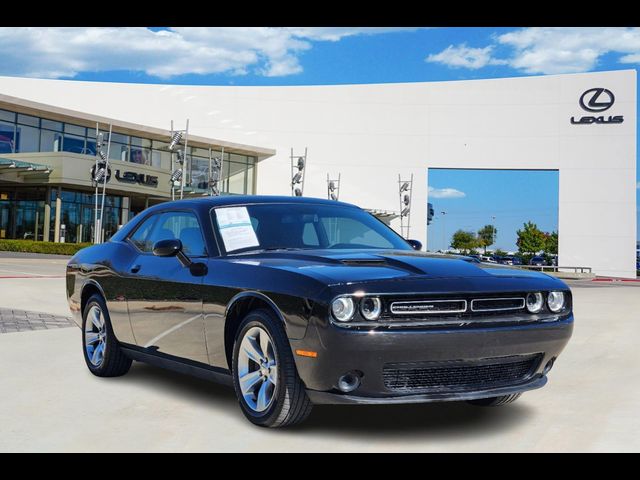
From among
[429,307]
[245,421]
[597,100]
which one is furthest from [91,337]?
[597,100]

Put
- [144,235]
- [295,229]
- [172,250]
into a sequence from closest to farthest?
[172,250] < [295,229] < [144,235]

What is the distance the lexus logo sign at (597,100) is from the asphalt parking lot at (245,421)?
213 ft

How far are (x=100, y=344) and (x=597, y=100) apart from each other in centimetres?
6762

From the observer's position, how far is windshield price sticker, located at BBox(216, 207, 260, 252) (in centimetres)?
548

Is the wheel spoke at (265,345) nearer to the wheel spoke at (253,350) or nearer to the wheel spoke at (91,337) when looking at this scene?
the wheel spoke at (253,350)

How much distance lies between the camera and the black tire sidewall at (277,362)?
14.9ft

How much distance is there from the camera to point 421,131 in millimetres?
69125

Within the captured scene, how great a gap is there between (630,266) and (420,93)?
22778mm

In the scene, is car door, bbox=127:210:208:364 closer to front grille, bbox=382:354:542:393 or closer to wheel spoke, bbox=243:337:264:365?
wheel spoke, bbox=243:337:264:365

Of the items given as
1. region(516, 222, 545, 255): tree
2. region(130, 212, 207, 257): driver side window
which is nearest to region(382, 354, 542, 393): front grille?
region(130, 212, 207, 257): driver side window

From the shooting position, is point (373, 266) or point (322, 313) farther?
point (373, 266)

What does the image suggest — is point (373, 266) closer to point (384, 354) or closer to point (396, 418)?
point (384, 354)
